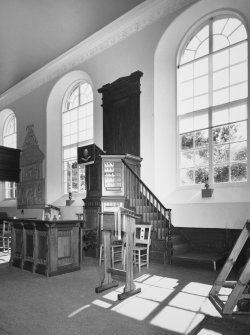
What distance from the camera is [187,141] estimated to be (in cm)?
718

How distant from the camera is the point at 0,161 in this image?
11.3 meters

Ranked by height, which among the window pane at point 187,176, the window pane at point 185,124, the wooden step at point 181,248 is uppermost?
the window pane at point 185,124

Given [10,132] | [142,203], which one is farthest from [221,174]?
[10,132]

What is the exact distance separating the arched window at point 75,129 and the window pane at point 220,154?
408cm

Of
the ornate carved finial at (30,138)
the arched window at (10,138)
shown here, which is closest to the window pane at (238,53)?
the ornate carved finial at (30,138)

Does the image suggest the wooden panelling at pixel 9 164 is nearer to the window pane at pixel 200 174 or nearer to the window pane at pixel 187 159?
the window pane at pixel 187 159

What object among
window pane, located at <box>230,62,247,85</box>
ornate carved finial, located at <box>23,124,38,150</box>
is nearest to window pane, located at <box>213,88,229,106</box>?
window pane, located at <box>230,62,247,85</box>

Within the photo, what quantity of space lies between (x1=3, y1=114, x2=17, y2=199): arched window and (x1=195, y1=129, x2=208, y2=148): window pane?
8.58 meters

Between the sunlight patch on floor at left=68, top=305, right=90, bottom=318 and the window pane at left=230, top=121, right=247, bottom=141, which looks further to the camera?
the window pane at left=230, top=121, right=247, bottom=141

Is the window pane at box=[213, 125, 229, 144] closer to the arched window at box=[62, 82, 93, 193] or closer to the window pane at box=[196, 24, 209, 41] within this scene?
the window pane at box=[196, 24, 209, 41]

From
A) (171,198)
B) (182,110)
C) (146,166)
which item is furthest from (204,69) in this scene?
(171,198)

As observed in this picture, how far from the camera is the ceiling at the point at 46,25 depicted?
7.06 metres

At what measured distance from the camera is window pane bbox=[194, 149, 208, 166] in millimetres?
6867

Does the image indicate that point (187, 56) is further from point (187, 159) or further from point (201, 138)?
point (187, 159)
